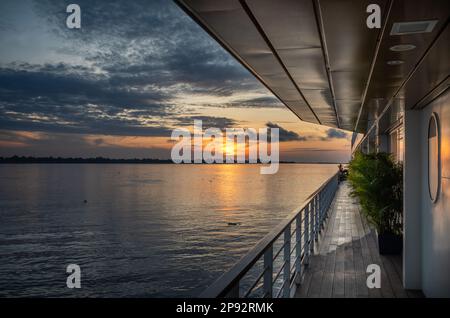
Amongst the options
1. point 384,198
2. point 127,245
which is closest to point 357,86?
point 384,198

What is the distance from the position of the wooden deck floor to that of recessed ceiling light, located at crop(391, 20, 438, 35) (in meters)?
2.73

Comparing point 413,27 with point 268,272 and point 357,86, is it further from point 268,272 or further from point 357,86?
point 357,86

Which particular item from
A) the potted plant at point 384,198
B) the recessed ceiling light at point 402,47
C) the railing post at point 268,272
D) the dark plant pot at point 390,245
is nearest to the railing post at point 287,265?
the railing post at point 268,272

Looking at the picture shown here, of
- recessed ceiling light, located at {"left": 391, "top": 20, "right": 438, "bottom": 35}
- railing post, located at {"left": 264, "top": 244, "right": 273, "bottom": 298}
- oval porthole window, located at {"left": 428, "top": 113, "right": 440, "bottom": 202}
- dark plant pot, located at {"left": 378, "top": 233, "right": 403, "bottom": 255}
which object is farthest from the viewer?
dark plant pot, located at {"left": 378, "top": 233, "right": 403, "bottom": 255}

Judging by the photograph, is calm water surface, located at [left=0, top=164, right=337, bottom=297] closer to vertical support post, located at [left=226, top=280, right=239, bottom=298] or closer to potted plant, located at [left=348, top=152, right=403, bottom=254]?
potted plant, located at [left=348, top=152, right=403, bottom=254]

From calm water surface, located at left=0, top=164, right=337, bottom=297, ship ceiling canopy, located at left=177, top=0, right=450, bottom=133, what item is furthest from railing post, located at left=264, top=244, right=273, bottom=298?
calm water surface, located at left=0, top=164, right=337, bottom=297

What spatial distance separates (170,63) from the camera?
135 ft

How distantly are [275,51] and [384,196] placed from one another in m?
3.97

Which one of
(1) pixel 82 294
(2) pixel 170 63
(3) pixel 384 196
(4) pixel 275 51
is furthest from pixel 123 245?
(4) pixel 275 51

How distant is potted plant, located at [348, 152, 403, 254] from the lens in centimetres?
638

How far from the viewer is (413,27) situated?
7.30ft

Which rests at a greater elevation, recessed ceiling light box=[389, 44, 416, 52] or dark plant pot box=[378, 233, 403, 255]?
recessed ceiling light box=[389, 44, 416, 52]

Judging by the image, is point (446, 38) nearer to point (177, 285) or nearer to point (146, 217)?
point (177, 285)
